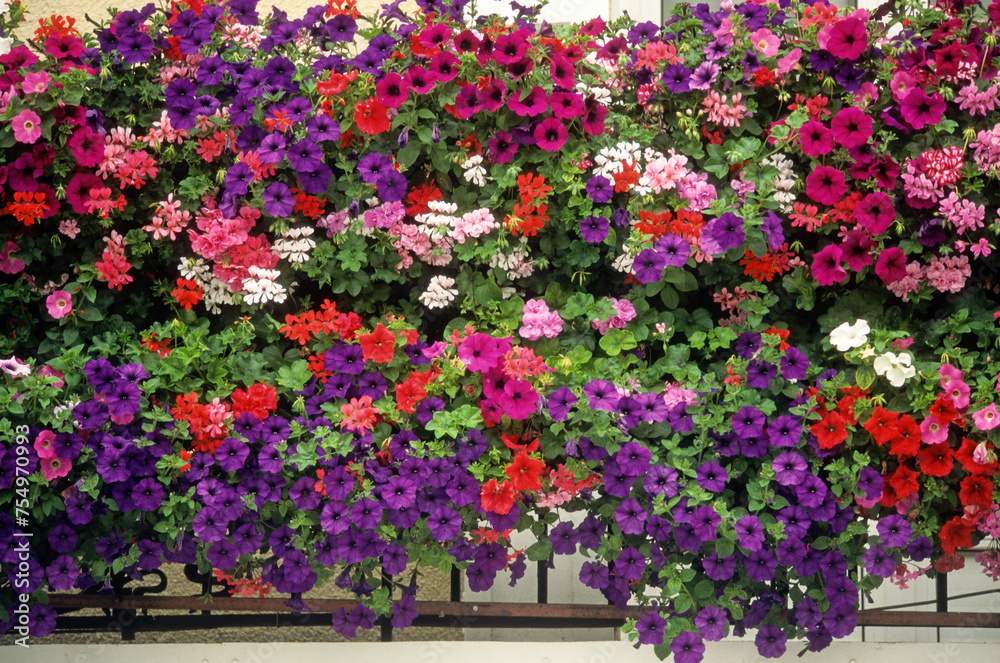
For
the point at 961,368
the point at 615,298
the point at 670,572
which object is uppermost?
the point at 615,298

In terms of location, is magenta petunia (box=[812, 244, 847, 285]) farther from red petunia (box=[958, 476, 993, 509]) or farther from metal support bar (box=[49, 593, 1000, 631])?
metal support bar (box=[49, 593, 1000, 631])

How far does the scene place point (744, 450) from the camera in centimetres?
169

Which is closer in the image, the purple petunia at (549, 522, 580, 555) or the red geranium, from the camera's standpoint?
the red geranium

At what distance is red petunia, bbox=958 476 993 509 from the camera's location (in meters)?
1.64

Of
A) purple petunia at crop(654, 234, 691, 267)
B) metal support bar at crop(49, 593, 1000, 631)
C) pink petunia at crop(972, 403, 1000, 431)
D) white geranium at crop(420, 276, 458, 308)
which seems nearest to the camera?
pink petunia at crop(972, 403, 1000, 431)

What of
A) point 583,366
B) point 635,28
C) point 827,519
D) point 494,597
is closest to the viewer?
point 827,519

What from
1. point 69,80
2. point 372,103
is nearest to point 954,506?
point 372,103

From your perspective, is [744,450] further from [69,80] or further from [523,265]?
[69,80]

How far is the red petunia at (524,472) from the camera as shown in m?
1.63

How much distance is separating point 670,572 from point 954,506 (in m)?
0.61

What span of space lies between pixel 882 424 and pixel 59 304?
1814 mm

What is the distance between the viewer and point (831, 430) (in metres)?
1.65

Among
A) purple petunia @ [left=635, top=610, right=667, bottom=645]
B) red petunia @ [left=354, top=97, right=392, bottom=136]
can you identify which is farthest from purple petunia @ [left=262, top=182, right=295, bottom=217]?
purple petunia @ [left=635, top=610, right=667, bottom=645]

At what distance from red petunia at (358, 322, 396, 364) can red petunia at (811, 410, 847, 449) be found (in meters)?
0.89
